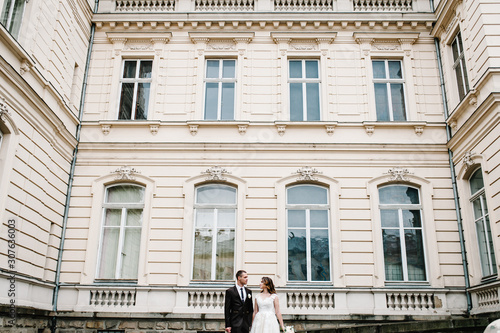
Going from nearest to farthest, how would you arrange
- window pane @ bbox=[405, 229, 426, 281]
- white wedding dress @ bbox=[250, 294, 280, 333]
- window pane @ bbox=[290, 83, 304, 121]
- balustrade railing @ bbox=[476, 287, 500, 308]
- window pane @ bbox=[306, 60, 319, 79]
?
1. white wedding dress @ bbox=[250, 294, 280, 333]
2. balustrade railing @ bbox=[476, 287, 500, 308]
3. window pane @ bbox=[405, 229, 426, 281]
4. window pane @ bbox=[290, 83, 304, 121]
5. window pane @ bbox=[306, 60, 319, 79]

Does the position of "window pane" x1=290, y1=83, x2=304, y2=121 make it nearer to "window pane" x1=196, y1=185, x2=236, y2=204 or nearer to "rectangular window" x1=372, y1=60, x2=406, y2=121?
"rectangular window" x1=372, y1=60, x2=406, y2=121

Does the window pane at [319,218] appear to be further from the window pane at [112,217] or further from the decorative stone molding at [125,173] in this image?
the window pane at [112,217]

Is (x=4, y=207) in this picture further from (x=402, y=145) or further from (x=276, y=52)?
(x=402, y=145)

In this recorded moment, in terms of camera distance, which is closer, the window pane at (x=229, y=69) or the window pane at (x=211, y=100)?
the window pane at (x=211, y=100)

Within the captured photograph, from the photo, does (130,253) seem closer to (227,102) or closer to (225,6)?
(227,102)

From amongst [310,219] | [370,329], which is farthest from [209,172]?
[370,329]

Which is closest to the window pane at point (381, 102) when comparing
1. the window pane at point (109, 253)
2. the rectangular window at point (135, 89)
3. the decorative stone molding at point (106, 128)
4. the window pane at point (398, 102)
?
the window pane at point (398, 102)

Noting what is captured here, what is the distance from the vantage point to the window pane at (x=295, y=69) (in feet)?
45.5

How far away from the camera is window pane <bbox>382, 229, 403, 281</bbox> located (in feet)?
38.4

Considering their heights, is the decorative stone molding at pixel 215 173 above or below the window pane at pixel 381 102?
below

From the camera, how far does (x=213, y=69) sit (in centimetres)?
1401

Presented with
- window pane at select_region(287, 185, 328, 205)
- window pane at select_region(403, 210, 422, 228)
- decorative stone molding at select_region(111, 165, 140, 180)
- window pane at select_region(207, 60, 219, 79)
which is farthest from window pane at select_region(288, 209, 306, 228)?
window pane at select_region(207, 60, 219, 79)

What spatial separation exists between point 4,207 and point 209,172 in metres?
4.94

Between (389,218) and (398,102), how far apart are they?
11.4ft
